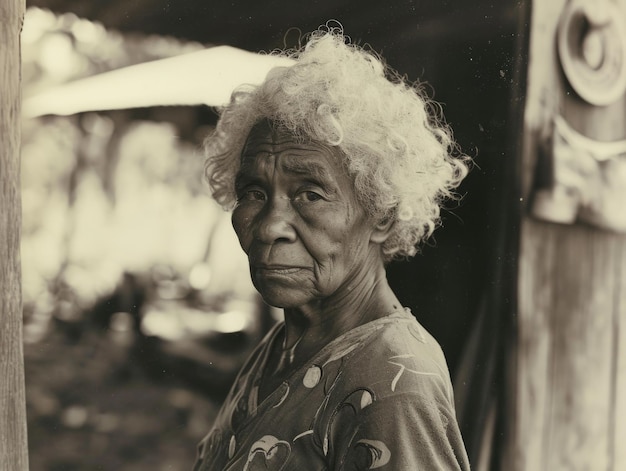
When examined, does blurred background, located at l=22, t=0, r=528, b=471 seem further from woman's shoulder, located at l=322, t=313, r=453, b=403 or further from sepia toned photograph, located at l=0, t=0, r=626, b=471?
woman's shoulder, located at l=322, t=313, r=453, b=403

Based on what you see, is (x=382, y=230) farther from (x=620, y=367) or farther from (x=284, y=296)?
(x=620, y=367)

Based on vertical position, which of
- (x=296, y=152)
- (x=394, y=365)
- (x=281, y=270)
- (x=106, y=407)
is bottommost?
(x=106, y=407)

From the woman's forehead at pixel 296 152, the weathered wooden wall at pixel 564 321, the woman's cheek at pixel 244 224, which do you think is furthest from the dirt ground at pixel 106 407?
the weathered wooden wall at pixel 564 321

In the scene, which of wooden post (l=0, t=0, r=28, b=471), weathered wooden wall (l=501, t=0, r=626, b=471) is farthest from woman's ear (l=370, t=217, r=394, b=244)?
wooden post (l=0, t=0, r=28, b=471)

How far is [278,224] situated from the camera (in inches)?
95.3

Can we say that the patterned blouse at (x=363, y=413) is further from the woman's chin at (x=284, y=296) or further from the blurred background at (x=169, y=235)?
the blurred background at (x=169, y=235)

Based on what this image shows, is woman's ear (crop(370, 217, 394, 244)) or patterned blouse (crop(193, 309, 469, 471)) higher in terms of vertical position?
woman's ear (crop(370, 217, 394, 244))

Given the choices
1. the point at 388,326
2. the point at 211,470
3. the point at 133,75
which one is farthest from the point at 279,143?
the point at 211,470

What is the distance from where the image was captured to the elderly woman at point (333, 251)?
222 centimetres

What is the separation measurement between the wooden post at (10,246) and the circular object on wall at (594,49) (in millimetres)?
2312

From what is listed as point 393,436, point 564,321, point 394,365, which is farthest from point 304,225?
point 564,321

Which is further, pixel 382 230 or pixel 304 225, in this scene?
pixel 382 230

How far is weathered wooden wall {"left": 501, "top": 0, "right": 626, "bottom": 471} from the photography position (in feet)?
10.9

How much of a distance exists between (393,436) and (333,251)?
586mm
